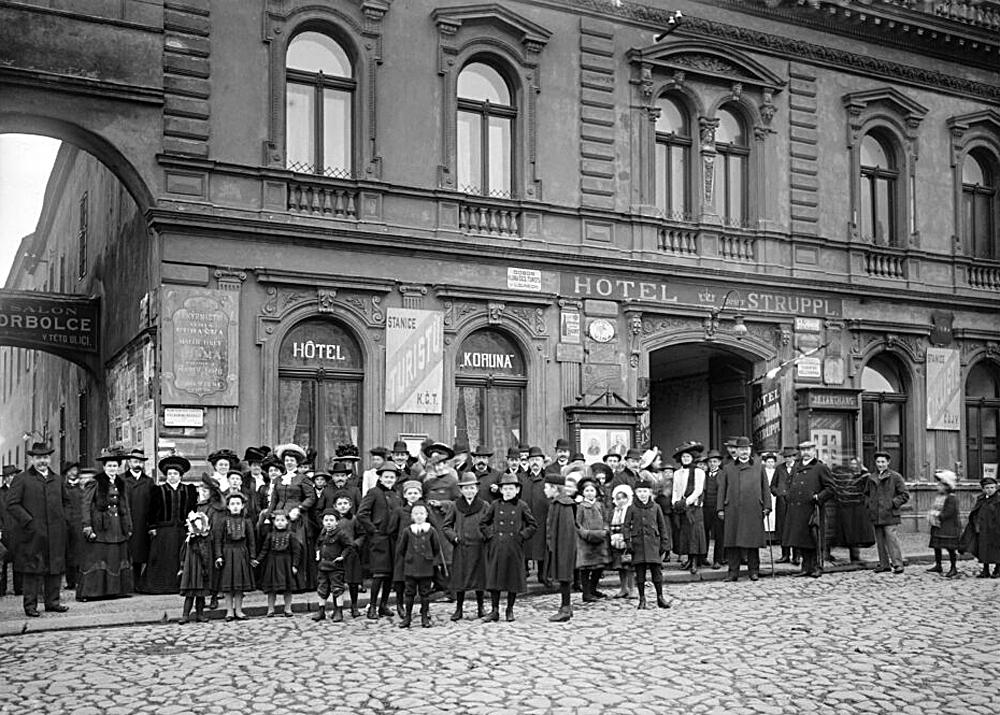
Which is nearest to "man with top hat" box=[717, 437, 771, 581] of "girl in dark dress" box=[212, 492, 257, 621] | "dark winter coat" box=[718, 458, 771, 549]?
"dark winter coat" box=[718, 458, 771, 549]

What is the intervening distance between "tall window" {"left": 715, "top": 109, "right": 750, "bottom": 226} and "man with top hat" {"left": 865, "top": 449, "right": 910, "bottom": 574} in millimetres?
6725

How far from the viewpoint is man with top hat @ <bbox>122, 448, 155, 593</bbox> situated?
15.4m

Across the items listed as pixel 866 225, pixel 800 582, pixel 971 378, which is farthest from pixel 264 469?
pixel 971 378

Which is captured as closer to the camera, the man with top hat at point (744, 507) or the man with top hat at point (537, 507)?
the man with top hat at point (537, 507)

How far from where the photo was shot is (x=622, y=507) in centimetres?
1484

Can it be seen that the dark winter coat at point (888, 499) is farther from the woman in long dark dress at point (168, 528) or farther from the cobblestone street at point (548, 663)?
the woman in long dark dress at point (168, 528)

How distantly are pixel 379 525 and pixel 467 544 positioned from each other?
1052 mm

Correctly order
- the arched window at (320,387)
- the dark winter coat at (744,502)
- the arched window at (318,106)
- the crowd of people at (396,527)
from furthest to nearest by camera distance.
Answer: the arched window at (318,106) → the arched window at (320,387) → the dark winter coat at (744,502) → the crowd of people at (396,527)

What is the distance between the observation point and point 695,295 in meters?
21.8

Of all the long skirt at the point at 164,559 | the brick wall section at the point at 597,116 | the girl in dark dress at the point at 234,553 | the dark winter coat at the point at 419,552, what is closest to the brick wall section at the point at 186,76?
the long skirt at the point at 164,559

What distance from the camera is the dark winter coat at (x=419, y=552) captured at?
42.8ft

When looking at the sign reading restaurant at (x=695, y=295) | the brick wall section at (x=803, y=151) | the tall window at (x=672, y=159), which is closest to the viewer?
the sign reading restaurant at (x=695, y=295)

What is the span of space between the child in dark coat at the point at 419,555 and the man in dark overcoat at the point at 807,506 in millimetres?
6739

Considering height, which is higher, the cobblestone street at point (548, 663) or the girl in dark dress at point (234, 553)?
the girl in dark dress at point (234, 553)
